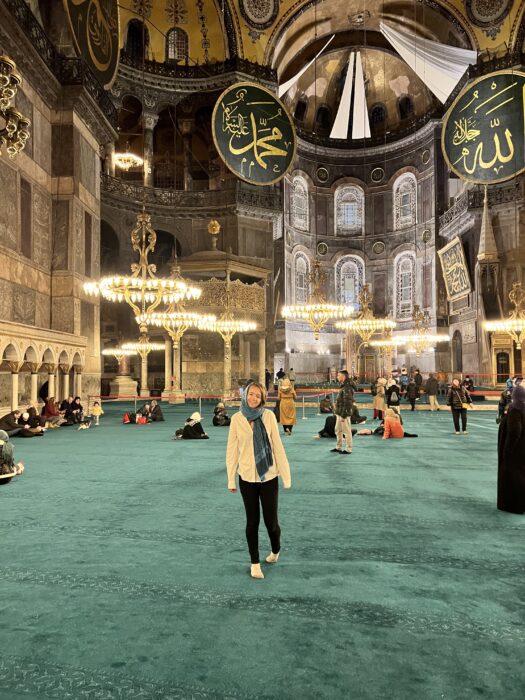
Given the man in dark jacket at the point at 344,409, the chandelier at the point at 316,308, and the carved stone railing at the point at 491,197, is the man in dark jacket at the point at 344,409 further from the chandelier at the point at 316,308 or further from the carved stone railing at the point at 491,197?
the carved stone railing at the point at 491,197

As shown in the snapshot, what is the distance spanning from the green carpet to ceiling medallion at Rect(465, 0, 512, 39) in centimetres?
2055

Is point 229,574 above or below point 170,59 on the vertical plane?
below

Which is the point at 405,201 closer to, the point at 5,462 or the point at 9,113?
the point at 9,113

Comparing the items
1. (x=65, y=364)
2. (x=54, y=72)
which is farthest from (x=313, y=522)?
(x=54, y=72)

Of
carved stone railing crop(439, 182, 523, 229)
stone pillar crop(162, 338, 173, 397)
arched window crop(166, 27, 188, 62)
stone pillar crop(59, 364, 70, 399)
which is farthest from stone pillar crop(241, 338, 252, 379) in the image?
arched window crop(166, 27, 188, 62)

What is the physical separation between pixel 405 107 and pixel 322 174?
17.7ft

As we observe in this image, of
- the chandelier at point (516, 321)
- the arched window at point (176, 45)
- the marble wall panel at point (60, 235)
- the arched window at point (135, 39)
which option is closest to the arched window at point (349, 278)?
the chandelier at point (516, 321)

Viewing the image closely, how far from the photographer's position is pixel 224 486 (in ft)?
16.7

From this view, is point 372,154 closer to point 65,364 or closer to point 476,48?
point 476,48

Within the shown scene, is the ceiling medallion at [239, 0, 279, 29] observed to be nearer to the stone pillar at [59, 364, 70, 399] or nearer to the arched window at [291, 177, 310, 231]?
the arched window at [291, 177, 310, 231]

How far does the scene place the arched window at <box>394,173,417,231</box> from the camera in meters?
26.9

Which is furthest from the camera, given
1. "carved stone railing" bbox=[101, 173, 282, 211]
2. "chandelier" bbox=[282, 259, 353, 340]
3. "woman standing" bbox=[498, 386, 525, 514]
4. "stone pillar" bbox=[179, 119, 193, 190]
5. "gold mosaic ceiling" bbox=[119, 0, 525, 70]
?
"stone pillar" bbox=[179, 119, 193, 190]

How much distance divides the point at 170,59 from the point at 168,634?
23865 millimetres

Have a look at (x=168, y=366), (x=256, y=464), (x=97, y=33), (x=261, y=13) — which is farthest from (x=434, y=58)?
(x=256, y=464)
